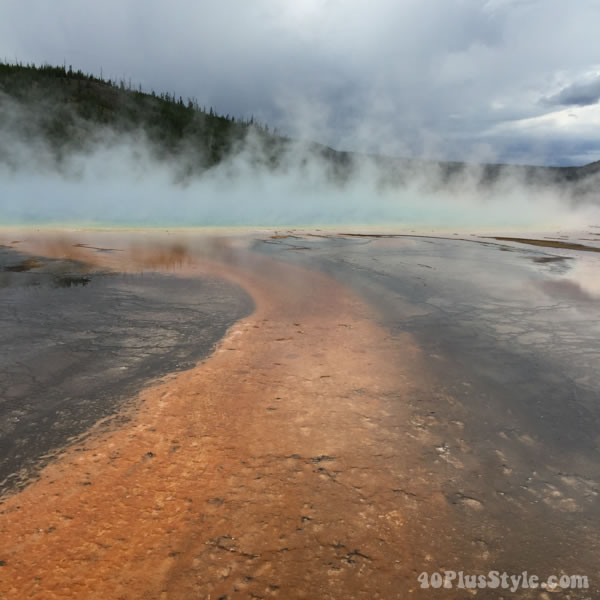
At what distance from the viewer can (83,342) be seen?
3.19 meters

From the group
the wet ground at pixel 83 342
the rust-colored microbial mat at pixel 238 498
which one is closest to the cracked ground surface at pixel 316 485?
the rust-colored microbial mat at pixel 238 498

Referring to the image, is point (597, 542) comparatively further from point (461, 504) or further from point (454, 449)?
point (454, 449)

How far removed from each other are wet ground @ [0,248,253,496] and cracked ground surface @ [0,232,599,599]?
207mm

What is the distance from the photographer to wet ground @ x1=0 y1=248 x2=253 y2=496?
2143 mm

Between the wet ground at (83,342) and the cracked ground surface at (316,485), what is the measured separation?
0.21 m

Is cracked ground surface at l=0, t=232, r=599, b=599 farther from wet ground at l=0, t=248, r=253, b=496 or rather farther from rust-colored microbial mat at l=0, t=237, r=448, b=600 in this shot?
wet ground at l=0, t=248, r=253, b=496

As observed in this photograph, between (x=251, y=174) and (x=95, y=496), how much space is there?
32327mm

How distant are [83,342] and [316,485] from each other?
2.33 m

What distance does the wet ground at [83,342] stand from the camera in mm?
2143

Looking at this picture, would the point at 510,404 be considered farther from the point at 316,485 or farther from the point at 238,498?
the point at 238,498

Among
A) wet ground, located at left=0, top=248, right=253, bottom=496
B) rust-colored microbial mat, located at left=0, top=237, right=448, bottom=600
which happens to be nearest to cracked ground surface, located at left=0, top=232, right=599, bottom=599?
rust-colored microbial mat, located at left=0, top=237, right=448, bottom=600

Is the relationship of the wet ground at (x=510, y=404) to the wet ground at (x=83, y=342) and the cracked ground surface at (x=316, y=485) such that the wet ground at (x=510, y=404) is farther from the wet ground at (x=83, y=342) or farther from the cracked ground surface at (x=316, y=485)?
the wet ground at (x=83, y=342)

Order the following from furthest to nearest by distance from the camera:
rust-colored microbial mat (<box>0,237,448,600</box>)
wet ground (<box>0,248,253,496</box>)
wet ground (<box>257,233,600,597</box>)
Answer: wet ground (<box>0,248,253,496</box>) < wet ground (<box>257,233,600,597</box>) < rust-colored microbial mat (<box>0,237,448,600</box>)

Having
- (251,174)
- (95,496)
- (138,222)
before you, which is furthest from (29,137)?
(95,496)
